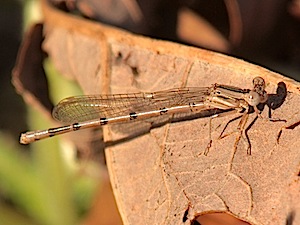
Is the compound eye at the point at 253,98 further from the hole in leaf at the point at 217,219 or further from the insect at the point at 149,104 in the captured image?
the hole in leaf at the point at 217,219

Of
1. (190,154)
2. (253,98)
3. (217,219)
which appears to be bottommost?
(217,219)

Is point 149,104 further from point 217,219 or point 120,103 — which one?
point 217,219

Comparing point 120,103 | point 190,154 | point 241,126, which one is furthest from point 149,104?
point 241,126

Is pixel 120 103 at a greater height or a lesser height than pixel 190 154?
greater

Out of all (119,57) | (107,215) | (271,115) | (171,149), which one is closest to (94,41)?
(119,57)

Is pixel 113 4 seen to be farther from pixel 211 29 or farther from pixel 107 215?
pixel 107 215

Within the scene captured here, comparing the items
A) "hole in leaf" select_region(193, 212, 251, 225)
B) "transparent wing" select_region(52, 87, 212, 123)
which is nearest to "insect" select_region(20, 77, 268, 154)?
"transparent wing" select_region(52, 87, 212, 123)

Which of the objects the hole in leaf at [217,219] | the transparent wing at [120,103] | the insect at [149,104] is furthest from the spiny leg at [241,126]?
the hole in leaf at [217,219]
